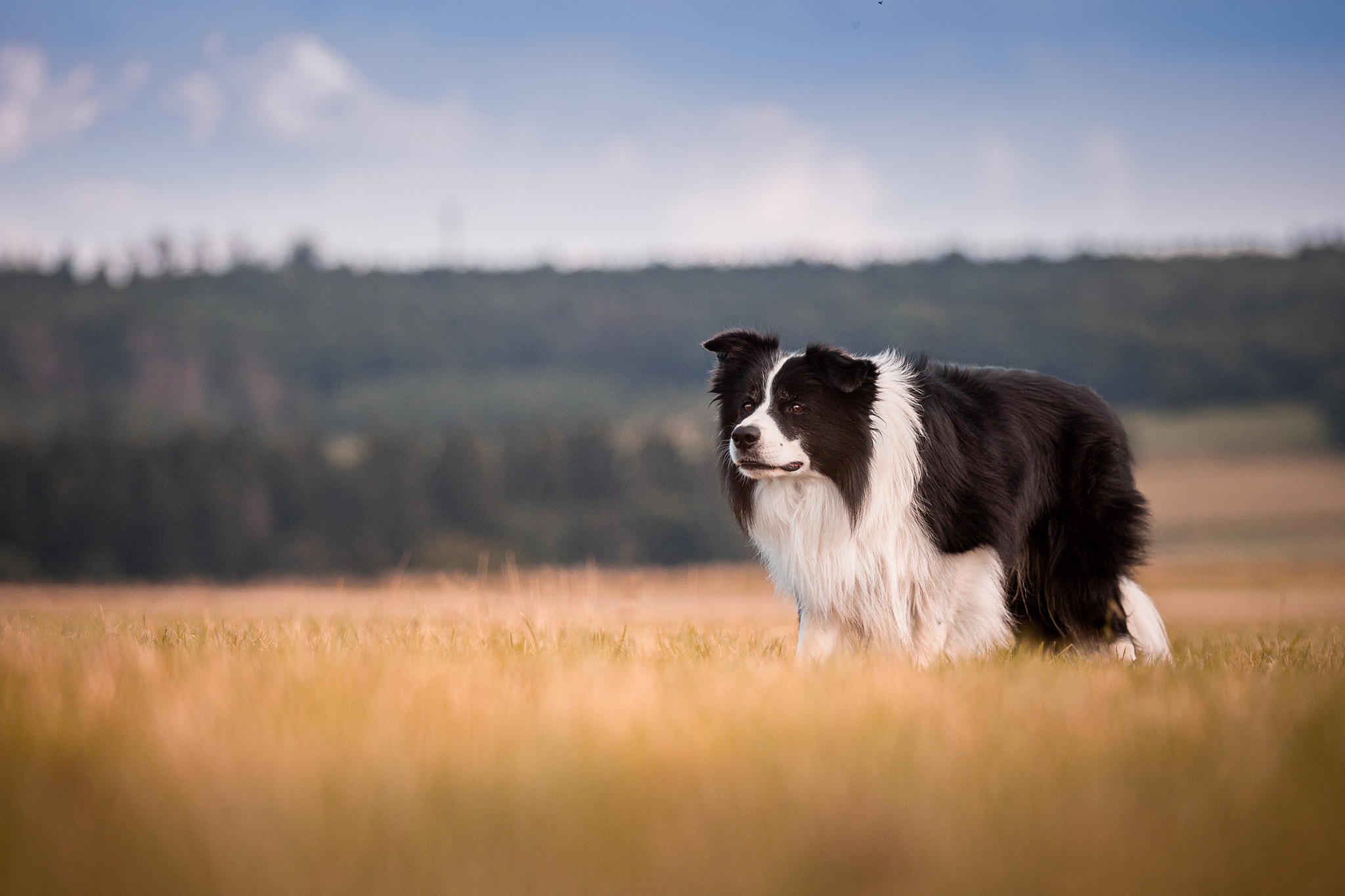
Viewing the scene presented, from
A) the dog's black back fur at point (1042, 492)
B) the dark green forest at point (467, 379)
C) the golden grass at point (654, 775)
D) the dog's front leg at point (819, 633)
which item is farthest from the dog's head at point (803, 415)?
the dark green forest at point (467, 379)

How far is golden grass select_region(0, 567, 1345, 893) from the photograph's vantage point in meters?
2.78

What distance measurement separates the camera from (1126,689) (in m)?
4.68

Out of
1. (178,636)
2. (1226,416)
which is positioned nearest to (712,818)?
(178,636)

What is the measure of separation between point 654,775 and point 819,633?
9.36ft

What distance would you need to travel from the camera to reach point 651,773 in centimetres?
350

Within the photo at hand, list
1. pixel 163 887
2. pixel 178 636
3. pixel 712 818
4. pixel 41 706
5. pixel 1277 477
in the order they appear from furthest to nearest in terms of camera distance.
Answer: pixel 1277 477 < pixel 178 636 < pixel 41 706 < pixel 712 818 < pixel 163 887

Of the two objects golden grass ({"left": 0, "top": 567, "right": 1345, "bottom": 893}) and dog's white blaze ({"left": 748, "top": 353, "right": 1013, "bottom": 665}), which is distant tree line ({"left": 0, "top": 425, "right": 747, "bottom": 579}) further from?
golden grass ({"left": 0, "top": 567, "right": 1345, "bottom": 893})

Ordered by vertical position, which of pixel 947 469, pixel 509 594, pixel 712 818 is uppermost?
pixel 947 469

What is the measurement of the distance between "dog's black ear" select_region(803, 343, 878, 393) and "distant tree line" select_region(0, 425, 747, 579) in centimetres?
5010

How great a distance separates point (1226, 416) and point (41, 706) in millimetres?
95673

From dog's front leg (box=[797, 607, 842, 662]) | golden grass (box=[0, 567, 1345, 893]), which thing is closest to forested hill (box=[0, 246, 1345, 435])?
dog's front leg (box=[797, 607, 842, 662])

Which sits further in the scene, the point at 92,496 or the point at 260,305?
the point at 260,305

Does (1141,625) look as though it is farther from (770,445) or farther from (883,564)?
(770,445)

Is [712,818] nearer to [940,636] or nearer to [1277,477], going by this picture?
[940,636]
